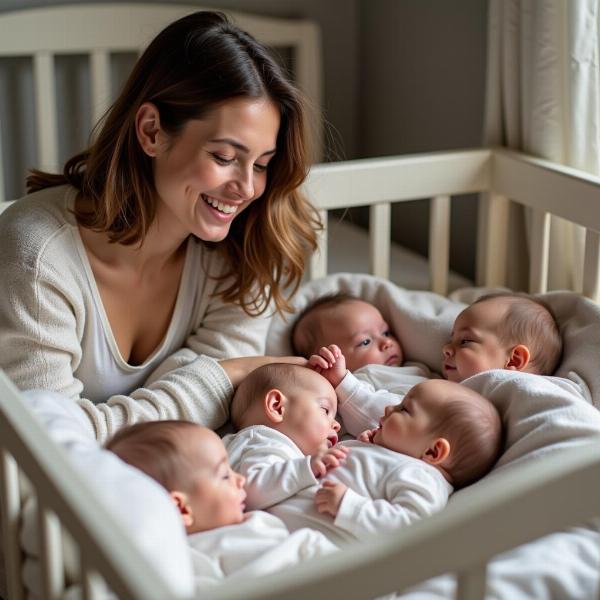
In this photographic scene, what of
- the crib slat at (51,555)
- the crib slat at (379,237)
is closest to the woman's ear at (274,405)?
the crib slat at (51,555)

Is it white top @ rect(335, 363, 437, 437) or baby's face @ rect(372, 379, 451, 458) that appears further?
white top @ rect(335, 363, 437, 437)

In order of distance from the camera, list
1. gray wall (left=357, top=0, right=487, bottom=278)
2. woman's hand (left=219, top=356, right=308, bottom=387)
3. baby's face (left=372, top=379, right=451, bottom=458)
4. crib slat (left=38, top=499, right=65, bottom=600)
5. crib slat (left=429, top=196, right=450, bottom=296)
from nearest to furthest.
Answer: crib slat (left=38, top=499, right=65, bottom=600) < baby's face (left=372, top=379, right=451, bottom=458) < woman's hand (left=219, top=356, right=308, bottom=387) < crib slat (left=429, top=196, right=450, bottom=296) < gray wall (left=357, top=0, right=487, bottom=278)

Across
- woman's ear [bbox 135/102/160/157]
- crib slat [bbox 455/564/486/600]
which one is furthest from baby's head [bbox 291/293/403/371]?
crib slat [bbox 455/564/486/600]

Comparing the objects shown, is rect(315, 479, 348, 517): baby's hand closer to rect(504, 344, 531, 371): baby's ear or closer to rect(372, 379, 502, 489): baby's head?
rect(372, 379, 502, 489): baby's head

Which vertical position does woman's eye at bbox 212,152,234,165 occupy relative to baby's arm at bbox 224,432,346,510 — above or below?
above

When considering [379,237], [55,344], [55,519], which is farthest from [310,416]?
[379,237]

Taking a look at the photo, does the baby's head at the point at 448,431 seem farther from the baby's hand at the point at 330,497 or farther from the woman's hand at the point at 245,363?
the woman's hand at the point at 245,363

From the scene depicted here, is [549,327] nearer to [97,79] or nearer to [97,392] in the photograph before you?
[97,392]

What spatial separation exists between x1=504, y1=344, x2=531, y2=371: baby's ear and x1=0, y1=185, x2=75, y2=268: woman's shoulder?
701 millimetres

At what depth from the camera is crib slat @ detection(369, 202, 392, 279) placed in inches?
78.9

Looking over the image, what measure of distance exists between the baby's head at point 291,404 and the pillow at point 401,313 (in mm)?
269

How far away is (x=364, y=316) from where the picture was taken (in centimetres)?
182

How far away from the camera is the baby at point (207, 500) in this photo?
123cm

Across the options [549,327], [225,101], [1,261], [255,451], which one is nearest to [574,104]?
[549,327]
